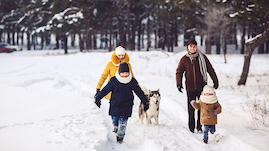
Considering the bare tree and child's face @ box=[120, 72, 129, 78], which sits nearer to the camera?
child's face @ box=[120, 72, 129, 78]

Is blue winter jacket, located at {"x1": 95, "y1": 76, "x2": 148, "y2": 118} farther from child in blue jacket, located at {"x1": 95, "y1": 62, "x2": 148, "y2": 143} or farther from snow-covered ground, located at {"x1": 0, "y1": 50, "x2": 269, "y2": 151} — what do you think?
snow-covered ground, located at {"x1": 0, "y1": 50, "x2": 269, "y2": 151}

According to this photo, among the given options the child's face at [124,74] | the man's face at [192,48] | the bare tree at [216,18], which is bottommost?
the child's face at [124,74]

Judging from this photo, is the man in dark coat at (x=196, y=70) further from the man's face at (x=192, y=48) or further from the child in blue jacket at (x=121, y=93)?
the child in blue jacket at (x=121, y=93)

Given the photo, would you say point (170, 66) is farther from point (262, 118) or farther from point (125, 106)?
point (125, 106)

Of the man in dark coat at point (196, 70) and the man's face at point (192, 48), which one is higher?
the man's face at point (192, 48)

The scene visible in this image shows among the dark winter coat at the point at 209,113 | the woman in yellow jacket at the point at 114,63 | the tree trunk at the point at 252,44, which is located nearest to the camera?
the dark winter coat at the point at 209,113

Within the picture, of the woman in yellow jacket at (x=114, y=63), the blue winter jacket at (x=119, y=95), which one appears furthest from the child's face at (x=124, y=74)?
the woman in yellow jacket at (x=114, y=63)

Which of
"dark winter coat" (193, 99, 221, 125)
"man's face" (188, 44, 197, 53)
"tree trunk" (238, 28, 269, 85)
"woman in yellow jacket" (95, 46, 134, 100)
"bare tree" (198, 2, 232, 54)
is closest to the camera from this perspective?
"dark winter coat" (193, 99, 221, 125)

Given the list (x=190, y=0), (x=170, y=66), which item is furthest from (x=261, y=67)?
(x=190, y=0)

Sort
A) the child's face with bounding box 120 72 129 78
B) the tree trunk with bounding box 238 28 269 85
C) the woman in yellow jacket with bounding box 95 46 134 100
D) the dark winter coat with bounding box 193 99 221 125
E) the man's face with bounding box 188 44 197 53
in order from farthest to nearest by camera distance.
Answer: the tree trunk with bounding box 238 28 269 85, the woman in yellow jacket with bounding box 95 46 134 100, the man's face with bounding box 188 44 197 53, the dark winter coat with bounding box 193 99 221 125, the child's face with bounding box 120 72 129 78

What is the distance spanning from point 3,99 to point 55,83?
3723 mm

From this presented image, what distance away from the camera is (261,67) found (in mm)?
17391

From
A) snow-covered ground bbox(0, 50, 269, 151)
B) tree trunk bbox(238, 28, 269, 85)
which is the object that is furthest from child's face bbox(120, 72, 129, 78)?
tree trunk bbox(238, 28, 269, 85)

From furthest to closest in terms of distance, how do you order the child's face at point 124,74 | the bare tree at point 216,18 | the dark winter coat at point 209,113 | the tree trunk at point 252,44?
the bare tree at point 216,18, the tree trunk at point 252,44, the dark winter coat at point 209,113, the child's face at point 124,74
